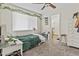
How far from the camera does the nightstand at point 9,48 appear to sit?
1.97 meters

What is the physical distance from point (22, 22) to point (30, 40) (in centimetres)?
31

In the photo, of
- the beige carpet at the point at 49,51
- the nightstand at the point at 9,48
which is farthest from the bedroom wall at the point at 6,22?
the beige carpet at the point at 49,51

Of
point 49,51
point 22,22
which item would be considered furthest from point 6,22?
point 49,51

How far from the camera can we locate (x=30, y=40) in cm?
210

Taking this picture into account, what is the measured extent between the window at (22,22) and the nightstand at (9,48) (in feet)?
0.75

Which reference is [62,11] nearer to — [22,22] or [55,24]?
[55,24]

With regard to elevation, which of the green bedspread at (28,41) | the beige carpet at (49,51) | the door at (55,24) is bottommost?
the beige carpet at (49,51)

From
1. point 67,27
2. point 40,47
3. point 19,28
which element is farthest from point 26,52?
point 67,27

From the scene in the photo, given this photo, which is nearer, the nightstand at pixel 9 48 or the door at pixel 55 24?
the nightstand at pixel 9 48

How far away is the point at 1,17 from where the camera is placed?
6.47 feet

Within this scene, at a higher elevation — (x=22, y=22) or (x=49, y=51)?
(x=22, y=22)

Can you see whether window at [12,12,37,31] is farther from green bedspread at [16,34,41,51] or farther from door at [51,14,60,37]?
door at [51,14,60,37]

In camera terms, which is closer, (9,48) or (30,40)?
(9,48)

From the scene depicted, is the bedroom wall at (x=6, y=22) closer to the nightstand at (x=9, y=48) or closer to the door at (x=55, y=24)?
the nightstand at (x=9, y=48)
